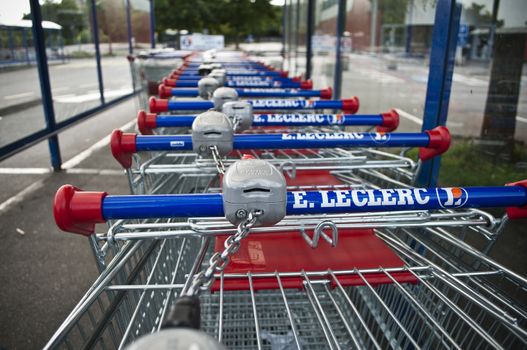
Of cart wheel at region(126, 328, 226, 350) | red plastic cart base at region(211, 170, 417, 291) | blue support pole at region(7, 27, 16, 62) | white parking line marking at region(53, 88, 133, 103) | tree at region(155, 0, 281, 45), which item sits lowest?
red plastic cart base at region(211, 170, 417, 291)

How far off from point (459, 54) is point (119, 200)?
3435mm

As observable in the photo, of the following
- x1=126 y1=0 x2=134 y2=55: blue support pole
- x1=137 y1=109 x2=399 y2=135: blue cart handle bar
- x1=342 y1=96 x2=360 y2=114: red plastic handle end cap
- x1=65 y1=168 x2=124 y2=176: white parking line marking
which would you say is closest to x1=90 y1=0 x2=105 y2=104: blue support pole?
x1=65 y1=168 x2=124 y2=176: white parking line marking

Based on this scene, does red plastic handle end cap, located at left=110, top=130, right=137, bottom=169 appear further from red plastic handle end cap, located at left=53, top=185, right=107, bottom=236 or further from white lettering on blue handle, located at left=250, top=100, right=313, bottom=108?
white lettering on blue handle, located at left=250, top=100, right=313, bottom=108

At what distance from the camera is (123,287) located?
1.11 metres

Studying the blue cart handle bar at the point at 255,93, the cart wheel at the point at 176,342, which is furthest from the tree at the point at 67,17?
the cart wheel at the point at 176,342

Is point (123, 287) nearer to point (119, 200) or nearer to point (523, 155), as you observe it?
point (119, 200)

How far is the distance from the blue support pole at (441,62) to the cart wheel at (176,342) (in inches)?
84.6

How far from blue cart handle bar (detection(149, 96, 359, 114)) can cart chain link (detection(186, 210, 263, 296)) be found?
1.49 meters

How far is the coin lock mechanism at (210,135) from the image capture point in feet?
4.66

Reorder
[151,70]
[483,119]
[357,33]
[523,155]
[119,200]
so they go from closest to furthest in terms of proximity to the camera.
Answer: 1. [119,200]
2. [523,155]
3. [483,119]
4. [357,33]
5. [151,70]

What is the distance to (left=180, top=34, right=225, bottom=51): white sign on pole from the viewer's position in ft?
32.9

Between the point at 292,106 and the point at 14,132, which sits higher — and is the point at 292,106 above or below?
above

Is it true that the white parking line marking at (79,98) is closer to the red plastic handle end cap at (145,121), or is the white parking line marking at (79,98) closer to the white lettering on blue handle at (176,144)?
the red plastic handle end cap at (145,121)

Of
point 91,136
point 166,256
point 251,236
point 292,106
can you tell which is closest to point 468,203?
point 251,236
